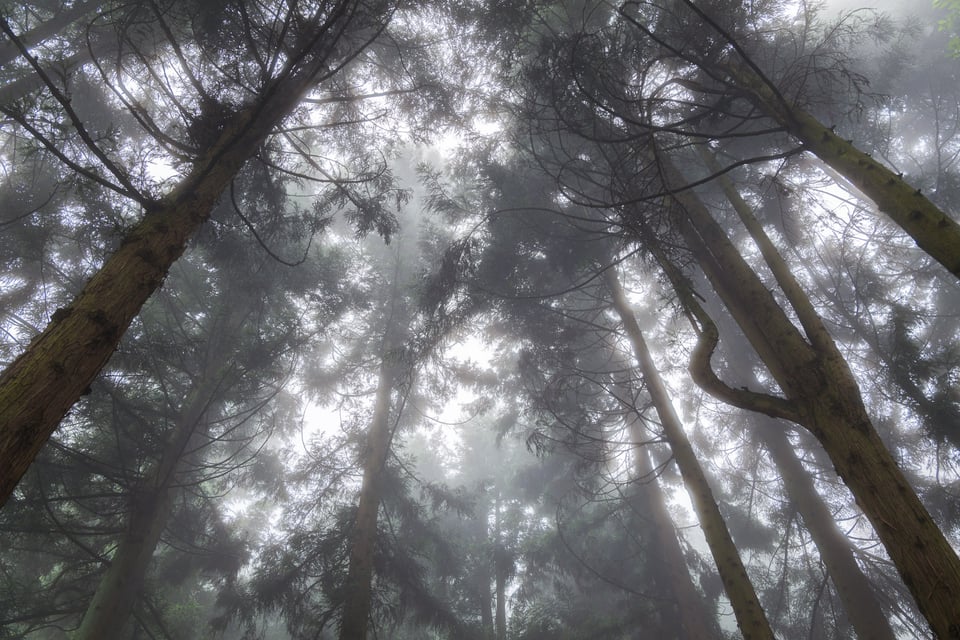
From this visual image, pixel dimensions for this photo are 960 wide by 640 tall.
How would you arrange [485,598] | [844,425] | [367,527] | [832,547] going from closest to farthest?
[844,425]
[832,547]
[367,527]
[485,598]

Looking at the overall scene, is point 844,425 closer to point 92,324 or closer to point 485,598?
point 92,324

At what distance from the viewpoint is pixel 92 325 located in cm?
212

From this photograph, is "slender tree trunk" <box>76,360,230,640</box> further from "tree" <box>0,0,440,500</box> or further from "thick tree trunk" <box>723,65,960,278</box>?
"thick tree trunk" <box>723,65,960,278</box>

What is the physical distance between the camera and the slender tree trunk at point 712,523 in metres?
3.52

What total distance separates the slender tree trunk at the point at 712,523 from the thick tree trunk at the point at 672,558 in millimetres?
1753

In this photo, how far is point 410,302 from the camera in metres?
13.4

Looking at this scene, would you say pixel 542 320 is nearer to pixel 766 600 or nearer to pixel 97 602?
pixel 97 602

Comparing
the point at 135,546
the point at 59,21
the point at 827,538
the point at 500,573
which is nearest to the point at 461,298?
the point at 135,546

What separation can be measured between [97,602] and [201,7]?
6.93 metres

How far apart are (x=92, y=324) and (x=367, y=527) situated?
24.2ft

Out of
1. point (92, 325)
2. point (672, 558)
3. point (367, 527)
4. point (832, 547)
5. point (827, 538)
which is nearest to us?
point (92, 325)

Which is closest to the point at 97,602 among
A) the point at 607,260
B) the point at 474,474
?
the point at 607,260

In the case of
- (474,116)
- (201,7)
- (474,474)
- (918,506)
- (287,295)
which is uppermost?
(474,474)

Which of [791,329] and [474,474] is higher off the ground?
[474,474]
